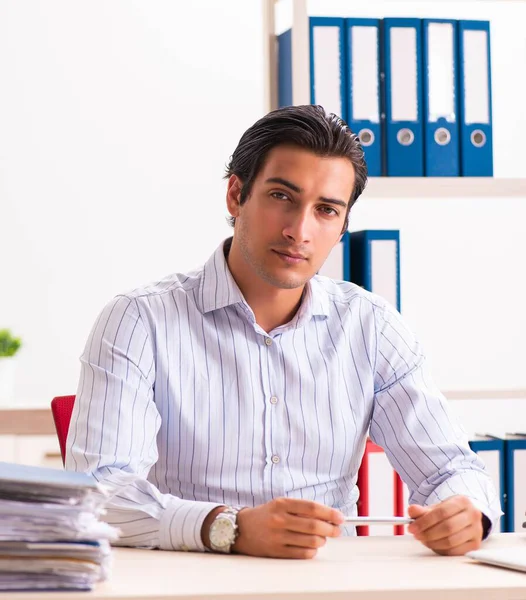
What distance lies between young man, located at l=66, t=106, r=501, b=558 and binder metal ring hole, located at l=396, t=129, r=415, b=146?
0.57 meters

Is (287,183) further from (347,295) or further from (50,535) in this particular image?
(50,535)

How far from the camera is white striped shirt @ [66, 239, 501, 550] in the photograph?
1.59 metres

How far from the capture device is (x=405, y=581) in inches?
41.6

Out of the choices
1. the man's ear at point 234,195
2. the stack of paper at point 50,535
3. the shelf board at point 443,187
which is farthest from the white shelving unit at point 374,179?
the stack of paper at point 50,535

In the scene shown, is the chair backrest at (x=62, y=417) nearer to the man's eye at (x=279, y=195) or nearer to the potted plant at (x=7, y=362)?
the man's eye at (x=279, y=195)

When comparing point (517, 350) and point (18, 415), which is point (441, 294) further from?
point (18, 415)

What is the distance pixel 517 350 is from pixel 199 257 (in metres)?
1.24

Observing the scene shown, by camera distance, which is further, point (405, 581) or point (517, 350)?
point (517, 350)

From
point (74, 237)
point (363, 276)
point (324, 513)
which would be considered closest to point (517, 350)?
point (363, 276)

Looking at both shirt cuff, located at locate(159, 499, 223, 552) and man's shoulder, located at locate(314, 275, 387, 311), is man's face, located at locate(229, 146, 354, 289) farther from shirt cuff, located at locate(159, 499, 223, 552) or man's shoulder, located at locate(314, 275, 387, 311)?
shirt cuff, located at locate(159, 499, 223, 552)

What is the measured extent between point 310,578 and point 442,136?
5.03 feet

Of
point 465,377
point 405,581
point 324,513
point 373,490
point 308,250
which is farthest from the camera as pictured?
point 465,377

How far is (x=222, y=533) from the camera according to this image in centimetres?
125

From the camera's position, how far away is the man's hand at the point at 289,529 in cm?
119
